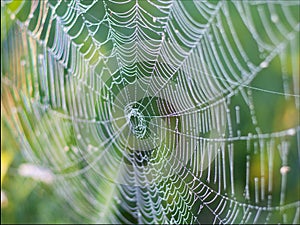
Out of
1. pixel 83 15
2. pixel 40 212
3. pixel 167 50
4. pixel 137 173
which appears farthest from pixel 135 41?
pixel 40 212

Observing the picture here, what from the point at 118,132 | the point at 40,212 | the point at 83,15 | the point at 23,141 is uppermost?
the point at 83,15

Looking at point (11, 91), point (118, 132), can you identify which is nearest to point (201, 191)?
point (118, 132)

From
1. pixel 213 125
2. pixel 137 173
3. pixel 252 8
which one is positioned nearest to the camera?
pixel 213 125

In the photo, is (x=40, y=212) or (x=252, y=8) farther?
(x=40, y=212)

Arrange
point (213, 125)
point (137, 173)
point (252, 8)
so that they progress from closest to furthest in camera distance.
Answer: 1. point (213, 125)
2. point (252, 8)
3. point (137, 173)

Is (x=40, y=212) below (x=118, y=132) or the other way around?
below

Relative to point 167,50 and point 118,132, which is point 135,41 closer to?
point 167,50
